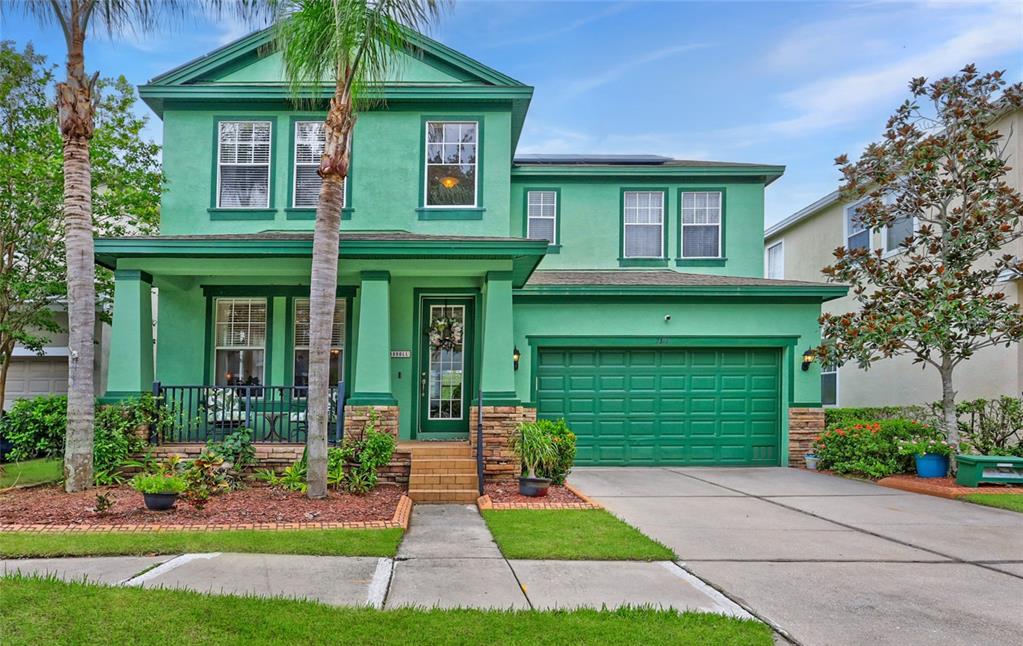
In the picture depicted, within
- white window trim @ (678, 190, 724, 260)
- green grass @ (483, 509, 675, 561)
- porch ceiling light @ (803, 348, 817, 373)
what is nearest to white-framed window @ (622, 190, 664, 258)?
white window trim @ (678, 190, 724, 260)

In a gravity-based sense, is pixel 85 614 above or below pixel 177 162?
below

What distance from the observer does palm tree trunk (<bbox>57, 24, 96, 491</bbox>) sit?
8406 mm

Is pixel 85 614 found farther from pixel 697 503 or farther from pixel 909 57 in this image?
pixel 909 57

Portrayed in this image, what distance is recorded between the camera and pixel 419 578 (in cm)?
536

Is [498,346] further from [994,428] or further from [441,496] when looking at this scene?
[994,428]

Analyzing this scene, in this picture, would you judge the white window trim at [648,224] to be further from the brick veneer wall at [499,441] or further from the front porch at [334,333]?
the brick veneer wall at [499,441]

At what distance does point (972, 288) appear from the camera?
10891mm

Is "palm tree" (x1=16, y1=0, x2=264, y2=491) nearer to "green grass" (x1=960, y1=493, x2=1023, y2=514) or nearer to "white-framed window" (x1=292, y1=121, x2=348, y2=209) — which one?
"white-framed window" (x1=292, y1=121, x2=348, y2=209)

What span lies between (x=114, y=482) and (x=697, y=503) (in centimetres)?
775

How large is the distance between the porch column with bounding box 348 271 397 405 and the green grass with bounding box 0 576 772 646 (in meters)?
5.48

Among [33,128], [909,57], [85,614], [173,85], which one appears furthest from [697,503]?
[33,128]

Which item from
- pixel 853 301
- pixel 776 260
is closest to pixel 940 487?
pixel 853 301

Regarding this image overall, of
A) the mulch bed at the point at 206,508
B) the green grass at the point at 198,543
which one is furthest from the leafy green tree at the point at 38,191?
the green grass at the point at 198,543

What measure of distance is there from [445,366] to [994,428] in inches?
372
